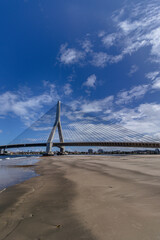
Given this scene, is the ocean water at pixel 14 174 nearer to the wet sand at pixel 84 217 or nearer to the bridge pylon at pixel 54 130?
the wet sand at pixel 84 217

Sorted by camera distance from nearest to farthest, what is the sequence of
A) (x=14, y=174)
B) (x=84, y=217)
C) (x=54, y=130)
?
(x=84, y=217) → (x=14, y=174) → (x=54, y=130)

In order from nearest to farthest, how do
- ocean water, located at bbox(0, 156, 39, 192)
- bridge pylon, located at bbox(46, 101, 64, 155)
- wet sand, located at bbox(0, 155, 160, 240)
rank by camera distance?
wet sand, located at bbox(0, 155, 160, 240)
ocean water, located at bbox(0, 156, 39, 192)
bridge pylon, located at bbox(46, 101, 64, 155)

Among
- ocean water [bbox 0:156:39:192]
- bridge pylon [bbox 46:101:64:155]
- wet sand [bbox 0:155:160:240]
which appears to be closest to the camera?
wet sand [bbox 0:155:160:240]

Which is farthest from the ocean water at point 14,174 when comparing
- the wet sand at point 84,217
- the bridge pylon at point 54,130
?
the bridge pylon at point 54,130

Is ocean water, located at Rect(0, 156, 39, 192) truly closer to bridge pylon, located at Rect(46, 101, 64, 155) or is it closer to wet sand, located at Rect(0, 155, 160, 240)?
wet sand, located at Rect(0, 155, 160, 240)

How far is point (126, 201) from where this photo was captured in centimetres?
286

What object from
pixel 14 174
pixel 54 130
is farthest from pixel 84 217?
pixel 54 130

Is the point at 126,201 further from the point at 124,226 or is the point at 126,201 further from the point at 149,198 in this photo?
the point at 124,226

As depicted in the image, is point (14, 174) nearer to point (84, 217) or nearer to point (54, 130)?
point (84, 217)

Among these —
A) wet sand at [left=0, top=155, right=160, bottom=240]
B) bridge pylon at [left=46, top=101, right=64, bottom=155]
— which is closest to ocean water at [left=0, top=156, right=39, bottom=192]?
wet sand at [left=0, top=155, right=160, bottom=240]

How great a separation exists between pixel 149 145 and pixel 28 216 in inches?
1860

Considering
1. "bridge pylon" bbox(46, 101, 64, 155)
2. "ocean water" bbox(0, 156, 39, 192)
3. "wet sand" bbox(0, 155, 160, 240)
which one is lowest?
"ocean water" bbox(0, 156, 39, 192)

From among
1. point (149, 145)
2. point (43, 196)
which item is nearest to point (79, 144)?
point (149, 145)

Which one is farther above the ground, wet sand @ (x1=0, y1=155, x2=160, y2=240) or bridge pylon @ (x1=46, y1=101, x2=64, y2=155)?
bridge pylon @ (x1=46, y1=101, x2=64, y2=155)
